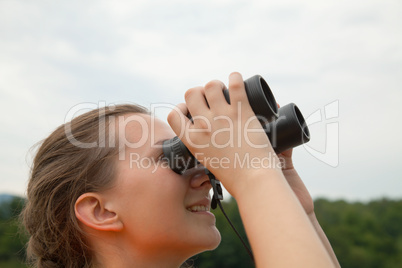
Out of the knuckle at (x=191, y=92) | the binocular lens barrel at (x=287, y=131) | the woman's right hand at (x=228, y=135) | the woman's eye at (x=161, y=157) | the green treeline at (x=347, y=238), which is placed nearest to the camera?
the woman's right hand at (x=228, y=135)

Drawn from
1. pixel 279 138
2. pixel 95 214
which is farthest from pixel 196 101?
pixel 95 214

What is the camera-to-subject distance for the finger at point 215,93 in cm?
133

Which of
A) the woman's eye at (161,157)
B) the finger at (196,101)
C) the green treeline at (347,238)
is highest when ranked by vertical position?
the finger at (196,101)

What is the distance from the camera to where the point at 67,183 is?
1854mm

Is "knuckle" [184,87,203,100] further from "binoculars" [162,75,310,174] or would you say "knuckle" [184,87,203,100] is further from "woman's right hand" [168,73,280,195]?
"binoculars" [162,75,310,174]

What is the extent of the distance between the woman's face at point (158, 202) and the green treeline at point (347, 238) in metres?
30.7

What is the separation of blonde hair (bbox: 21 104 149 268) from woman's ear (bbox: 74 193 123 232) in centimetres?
4

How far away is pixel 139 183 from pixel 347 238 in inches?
1652

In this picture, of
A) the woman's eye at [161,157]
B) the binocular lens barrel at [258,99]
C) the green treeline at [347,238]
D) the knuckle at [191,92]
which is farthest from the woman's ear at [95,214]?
the green treeline at [347,238]

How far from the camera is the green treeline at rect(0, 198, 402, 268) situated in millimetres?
33844

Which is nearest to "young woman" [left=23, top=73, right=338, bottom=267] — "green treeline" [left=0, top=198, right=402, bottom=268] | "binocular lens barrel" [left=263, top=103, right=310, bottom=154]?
"binocular lens barrel" [left=263, top=103, right=310, bottom=154]

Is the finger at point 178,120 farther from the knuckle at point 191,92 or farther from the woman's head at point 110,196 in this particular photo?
the woman's head at point 110,196

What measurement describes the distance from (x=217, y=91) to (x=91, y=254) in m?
0.99

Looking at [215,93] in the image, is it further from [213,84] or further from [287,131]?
[287,131]
